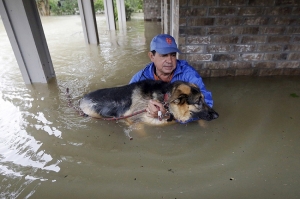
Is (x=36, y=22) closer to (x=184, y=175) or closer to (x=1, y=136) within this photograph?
(x=1, y=136)

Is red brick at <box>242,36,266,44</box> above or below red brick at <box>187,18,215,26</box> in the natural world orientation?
below

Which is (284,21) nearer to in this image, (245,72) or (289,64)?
(289,64)

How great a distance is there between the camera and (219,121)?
3.62 meters

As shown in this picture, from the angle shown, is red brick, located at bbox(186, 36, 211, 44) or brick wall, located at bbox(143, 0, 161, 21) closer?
red brick, located at bbox(186, 36, 211, 44)

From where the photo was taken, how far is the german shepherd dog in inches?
114

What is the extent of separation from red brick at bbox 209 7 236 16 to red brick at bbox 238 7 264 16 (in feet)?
0.57

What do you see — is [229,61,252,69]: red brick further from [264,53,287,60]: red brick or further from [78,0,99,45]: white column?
[78,0,99,45]: white column

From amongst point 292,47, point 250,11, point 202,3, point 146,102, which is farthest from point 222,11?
point 146,102

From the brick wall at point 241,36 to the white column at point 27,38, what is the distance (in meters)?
3.94

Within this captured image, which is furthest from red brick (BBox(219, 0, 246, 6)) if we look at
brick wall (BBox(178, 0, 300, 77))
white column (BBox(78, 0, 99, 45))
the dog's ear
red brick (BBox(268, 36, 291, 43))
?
white column (BBox(78, 0, 99, 45))

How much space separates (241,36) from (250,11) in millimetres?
597

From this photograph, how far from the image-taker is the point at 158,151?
3049 mm

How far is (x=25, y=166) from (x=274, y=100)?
4.95 metres

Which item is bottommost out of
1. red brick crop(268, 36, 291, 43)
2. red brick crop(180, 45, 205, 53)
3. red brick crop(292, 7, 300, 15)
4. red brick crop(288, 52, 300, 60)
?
red brick crop(288, 52, 300, 60)
